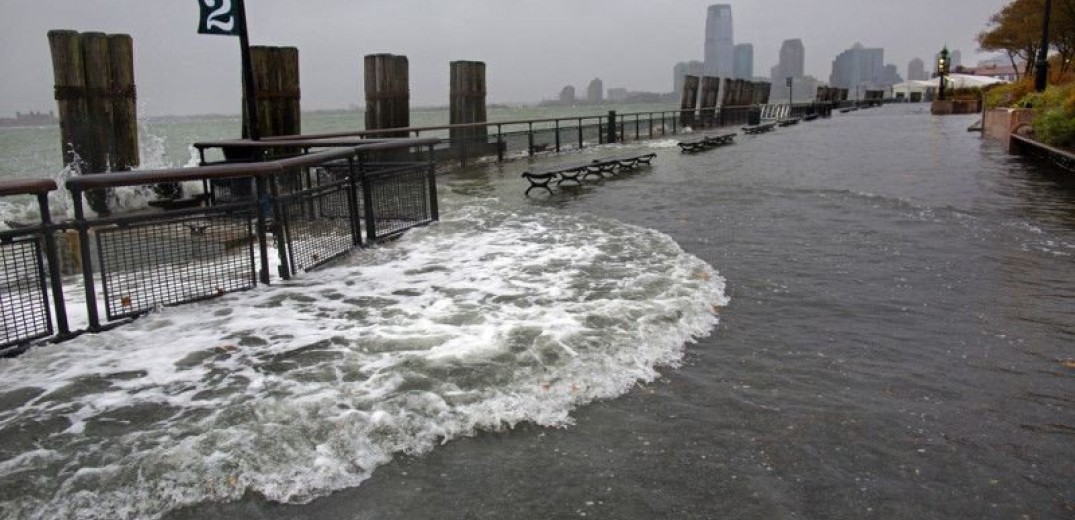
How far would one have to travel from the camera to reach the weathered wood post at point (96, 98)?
11023 millimetres

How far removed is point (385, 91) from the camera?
56.6ft

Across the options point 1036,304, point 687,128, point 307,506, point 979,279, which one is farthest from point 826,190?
point 687,128

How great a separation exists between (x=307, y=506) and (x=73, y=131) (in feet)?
34.8

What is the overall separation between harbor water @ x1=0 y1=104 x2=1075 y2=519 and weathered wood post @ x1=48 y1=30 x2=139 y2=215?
20.2 feet

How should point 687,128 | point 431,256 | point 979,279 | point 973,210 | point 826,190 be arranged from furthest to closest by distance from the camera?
point 687,128, point 826,190, point 973,210, point 431,256, point 979,279

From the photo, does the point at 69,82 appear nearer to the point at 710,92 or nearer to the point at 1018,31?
the point at 710,92

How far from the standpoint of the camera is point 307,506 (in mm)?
3168

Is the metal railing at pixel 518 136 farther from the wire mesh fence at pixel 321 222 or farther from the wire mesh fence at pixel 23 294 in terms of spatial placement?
the wire mesh fence at pixel 23 294

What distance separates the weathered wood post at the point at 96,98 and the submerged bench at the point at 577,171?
6.71 meters

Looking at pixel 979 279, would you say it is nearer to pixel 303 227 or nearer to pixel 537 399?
pixel 537 399

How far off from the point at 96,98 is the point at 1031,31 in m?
60.0

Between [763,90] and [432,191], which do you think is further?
[763,90]

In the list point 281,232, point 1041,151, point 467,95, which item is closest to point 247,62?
point 281,232

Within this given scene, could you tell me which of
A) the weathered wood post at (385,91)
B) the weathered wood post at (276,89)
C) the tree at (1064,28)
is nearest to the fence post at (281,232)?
the weathered wood post at (276,89)
